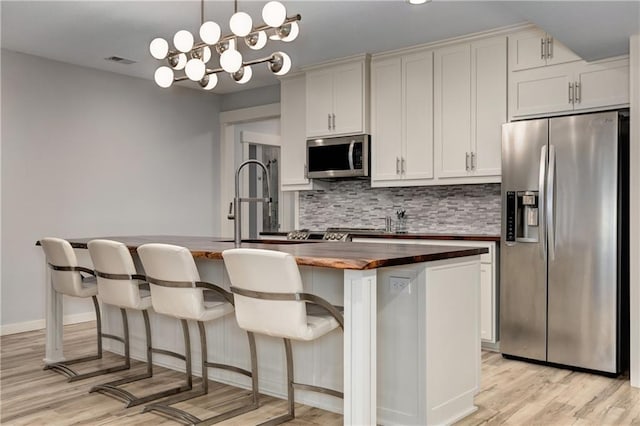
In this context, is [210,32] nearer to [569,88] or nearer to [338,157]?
[338,157]

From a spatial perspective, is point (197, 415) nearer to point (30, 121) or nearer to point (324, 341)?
point (324, 341)

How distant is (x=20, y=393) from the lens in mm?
3314

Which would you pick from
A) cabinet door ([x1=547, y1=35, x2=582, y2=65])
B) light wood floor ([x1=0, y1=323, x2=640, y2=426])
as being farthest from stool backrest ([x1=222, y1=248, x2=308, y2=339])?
cabinet door ([x1=547, y1=35, x2=582, y2=65])

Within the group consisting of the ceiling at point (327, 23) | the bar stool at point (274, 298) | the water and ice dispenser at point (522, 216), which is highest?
the ceiling at point (327, 23)

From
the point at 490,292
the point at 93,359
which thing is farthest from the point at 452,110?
the point at 93,359

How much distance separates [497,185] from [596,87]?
1125 mm

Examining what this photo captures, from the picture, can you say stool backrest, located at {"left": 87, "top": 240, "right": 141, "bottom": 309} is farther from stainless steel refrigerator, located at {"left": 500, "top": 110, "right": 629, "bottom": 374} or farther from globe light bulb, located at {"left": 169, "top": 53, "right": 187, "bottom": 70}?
stainless steel refrigerator, located at {"left": 500, "top": 110, "right": 629, "bottom": 374}

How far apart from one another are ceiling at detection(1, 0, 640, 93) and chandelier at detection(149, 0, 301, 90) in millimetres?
490

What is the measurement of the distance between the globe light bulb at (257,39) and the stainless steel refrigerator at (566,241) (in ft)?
6.05

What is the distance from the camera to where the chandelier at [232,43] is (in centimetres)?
300

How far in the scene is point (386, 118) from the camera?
16.4 ft

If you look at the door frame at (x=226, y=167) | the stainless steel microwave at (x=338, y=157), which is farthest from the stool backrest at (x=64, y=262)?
the door frame at (x=226, y=167)

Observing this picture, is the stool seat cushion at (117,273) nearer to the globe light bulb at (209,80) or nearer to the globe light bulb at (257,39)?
the globe light bulb at (209,80)

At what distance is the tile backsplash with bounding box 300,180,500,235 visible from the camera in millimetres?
4805
